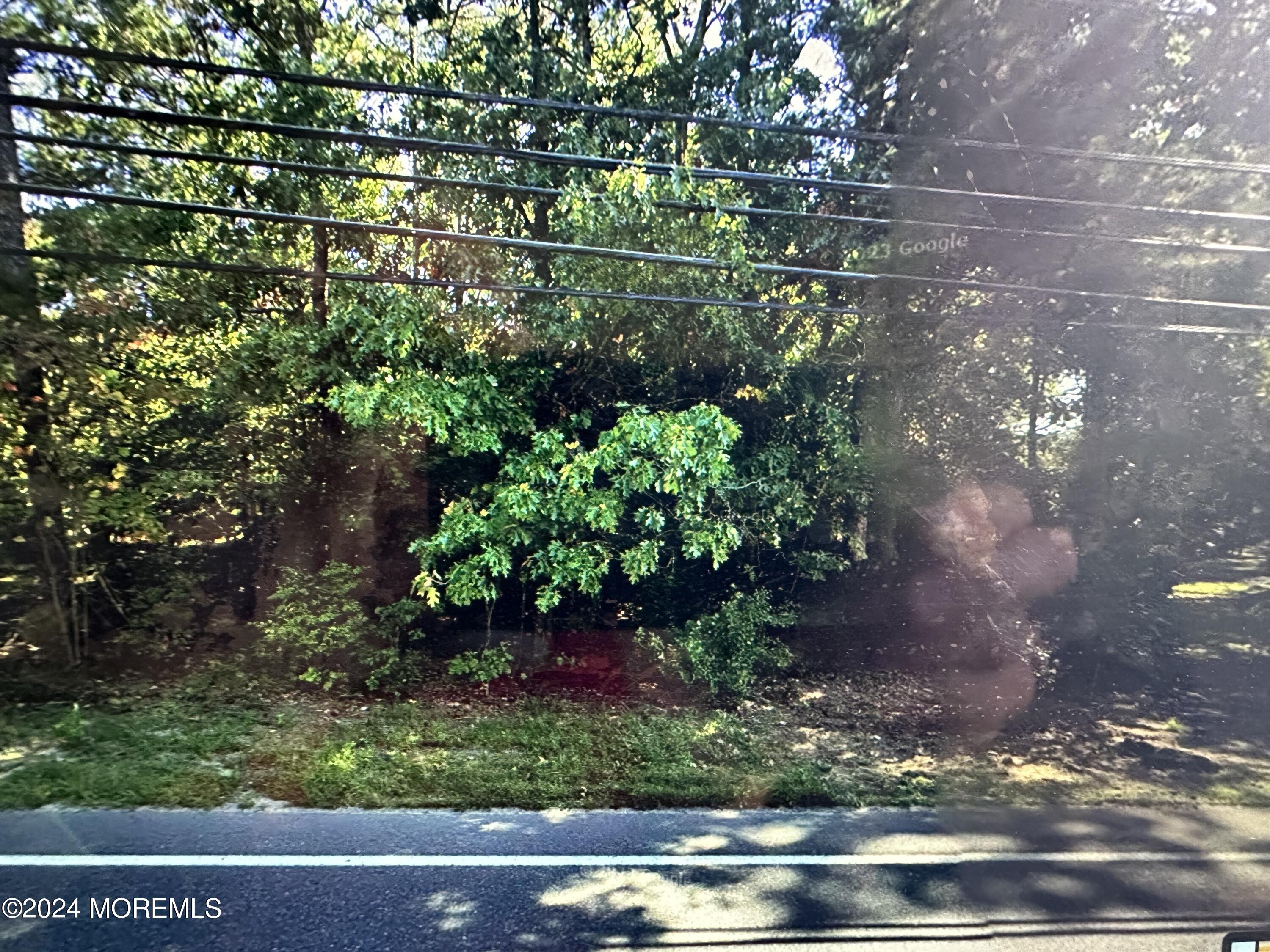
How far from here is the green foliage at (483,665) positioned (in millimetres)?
6910

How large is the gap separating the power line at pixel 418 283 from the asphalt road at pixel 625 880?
11.3ft

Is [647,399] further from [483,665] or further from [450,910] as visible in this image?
[450,910]

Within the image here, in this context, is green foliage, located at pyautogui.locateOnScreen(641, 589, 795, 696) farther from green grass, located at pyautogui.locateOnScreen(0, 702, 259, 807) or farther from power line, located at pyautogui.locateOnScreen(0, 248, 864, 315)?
green grass, located at pyautogui.locateOnScreen(0, 702, 259, 807)

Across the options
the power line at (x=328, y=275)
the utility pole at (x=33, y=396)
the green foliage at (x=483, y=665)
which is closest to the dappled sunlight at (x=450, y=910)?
the green foliage at (x=483, y=665)

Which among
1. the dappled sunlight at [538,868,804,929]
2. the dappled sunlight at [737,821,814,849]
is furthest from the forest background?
the dappled sunlight at [538,868,804,929]

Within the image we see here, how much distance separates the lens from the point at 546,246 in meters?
5.35

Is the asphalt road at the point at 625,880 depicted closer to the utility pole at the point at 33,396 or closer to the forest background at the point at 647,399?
the forest background at the point at 647,399

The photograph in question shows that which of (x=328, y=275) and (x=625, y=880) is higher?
(x=328, y=275)

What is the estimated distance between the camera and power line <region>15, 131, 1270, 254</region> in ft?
16.8

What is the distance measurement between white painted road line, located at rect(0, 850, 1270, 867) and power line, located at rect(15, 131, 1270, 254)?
407cm

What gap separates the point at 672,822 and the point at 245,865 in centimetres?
222

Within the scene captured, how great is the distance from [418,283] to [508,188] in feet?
3.12

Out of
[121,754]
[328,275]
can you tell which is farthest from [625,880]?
[328,275]

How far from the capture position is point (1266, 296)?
693 centimetres
